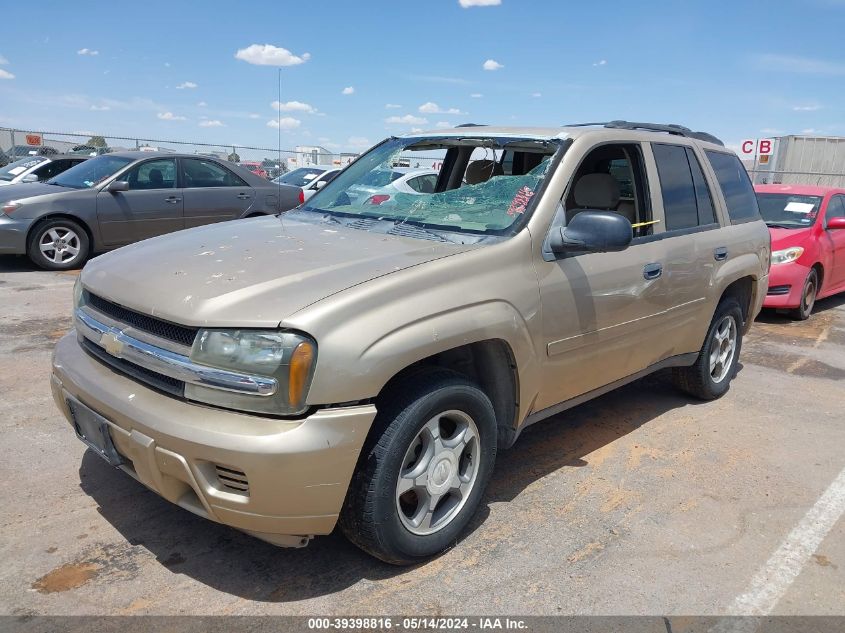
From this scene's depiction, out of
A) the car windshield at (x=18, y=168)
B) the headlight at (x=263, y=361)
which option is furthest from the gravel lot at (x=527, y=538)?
the car windshield at (x=18, y=168)

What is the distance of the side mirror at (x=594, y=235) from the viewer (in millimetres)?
3174

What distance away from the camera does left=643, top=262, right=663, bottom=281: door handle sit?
3.89m

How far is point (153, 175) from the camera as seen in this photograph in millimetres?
9758

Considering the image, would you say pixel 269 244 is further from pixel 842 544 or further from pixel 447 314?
pixel 842 544

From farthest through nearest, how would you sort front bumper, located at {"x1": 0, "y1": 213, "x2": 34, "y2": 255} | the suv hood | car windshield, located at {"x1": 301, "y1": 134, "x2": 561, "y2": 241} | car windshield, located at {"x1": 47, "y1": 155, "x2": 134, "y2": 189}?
1. car windshield, located at {"x1": 47, "y1": 155, "x2": 134, "y2": 189}
2. front bumper, located at {"x1": 0, "y1": 213, "x2": 34, "y2": 255}
3. car windshield, located at {"x1": 301, "y1": 134, "x2": 561, "y2": 241}
4. the suv hood

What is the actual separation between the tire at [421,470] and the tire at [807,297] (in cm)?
658

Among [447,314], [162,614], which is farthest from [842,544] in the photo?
[162,614]

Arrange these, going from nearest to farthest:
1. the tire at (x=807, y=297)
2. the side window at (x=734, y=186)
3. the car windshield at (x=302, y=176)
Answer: the side window at (x=734, y=186)
the tire at (x=807, y=297)
the car windshield at (x=302, y=176)

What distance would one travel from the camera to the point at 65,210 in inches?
355

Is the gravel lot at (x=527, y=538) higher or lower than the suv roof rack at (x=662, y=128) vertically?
lower

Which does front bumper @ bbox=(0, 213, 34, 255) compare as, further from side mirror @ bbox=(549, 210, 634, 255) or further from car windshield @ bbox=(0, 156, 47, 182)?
side mirror @ bbox=(549, 210, 634, 255)

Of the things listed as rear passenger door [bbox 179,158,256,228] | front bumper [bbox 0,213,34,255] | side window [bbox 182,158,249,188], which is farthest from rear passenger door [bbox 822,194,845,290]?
front bumper [bbox 0,213,34,255]

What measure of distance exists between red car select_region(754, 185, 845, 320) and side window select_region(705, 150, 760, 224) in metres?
3.14

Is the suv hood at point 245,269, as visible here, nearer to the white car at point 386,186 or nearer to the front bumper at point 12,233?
the white car at point 386,186
